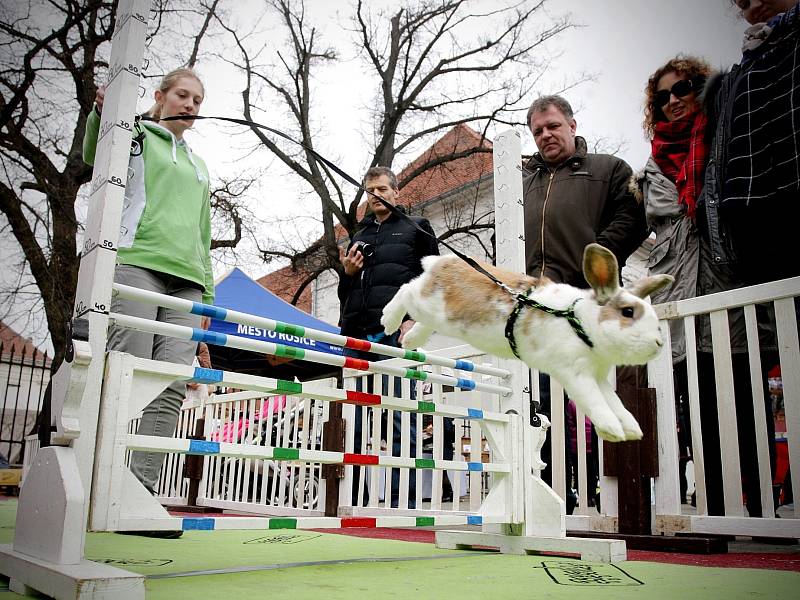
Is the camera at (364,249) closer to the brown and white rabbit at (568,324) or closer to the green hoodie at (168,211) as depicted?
the green hoodie at (168,211)

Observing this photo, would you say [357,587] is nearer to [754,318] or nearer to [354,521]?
[354,521]

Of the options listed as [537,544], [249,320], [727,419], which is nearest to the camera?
[249,320]

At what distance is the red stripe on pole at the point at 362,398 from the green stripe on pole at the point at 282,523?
0.34 metres

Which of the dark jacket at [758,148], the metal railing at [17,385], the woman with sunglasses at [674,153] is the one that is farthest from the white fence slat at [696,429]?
the metal railing at [17,385]

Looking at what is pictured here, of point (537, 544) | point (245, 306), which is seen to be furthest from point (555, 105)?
point (245, 306)

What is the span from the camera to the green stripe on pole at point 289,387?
145 centimetres

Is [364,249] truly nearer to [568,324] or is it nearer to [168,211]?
[168,211]

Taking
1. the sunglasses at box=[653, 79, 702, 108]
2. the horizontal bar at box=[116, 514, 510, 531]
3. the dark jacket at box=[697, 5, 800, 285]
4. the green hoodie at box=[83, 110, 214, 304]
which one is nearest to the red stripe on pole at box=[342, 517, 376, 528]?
the horizontal bar at box=[116, 514, 510, 531]

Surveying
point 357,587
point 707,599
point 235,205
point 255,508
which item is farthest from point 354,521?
point 235,205

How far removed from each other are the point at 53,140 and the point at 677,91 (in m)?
4.51

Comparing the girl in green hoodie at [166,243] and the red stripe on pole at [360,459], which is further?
the girl in green hoodie at [166,243]

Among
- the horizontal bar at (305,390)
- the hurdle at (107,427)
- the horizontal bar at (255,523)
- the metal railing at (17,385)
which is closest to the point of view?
the hurdle at (107,427)

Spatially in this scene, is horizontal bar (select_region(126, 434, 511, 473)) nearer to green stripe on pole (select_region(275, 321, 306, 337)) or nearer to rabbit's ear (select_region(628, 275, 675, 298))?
green stripe on pole (select_region(275, 321, 306, 337))

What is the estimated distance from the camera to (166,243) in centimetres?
175
